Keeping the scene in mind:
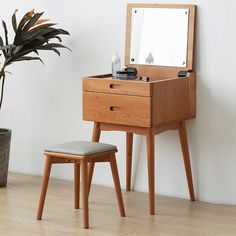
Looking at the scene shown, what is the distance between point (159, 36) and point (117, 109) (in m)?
0.60

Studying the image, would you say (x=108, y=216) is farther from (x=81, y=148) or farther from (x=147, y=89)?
(x=147, y=89)

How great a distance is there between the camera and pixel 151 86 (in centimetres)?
441

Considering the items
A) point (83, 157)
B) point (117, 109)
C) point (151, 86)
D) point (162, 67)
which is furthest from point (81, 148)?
point (162, 67)

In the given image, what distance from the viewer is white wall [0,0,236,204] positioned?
474 cm

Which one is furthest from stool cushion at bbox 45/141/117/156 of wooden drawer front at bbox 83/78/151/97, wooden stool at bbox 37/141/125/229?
wooden drawer front at bbox 83/78/151/97

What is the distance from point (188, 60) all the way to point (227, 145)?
1.86 ft

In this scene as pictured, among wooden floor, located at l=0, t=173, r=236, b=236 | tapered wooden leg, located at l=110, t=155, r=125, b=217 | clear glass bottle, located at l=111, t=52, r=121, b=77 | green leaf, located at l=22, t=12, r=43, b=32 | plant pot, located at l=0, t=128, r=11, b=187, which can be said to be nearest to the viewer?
wooden floor, located at l=0, t=173, r=236, b=236

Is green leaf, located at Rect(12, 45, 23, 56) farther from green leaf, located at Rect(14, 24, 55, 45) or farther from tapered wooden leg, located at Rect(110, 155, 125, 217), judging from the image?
tapered wooden leg, located at Rect(110, 155, 125, 217)

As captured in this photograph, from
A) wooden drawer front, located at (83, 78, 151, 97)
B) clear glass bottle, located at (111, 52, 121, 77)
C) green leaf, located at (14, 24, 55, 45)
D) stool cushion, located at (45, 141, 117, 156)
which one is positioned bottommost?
stool cushion, located at (45, 141, 117, 156)

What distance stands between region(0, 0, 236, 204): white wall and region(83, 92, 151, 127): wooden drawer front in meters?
0.52

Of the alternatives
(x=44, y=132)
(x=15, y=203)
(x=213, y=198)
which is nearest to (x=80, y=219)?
(x=15, y=203)

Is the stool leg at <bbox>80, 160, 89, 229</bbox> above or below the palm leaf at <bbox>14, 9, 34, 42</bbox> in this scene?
below

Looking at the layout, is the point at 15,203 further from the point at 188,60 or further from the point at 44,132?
the point at 188,60

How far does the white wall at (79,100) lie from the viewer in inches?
187
